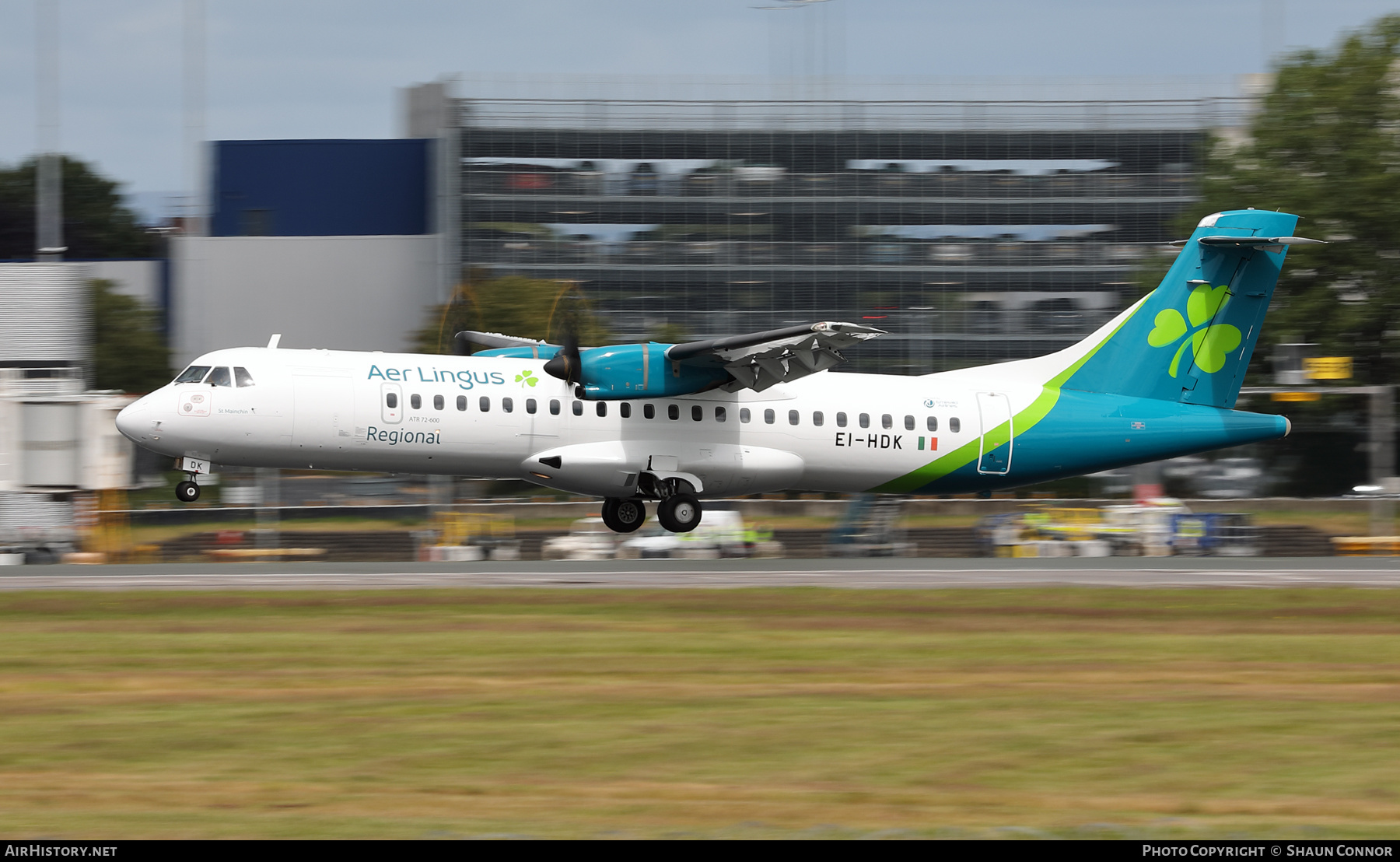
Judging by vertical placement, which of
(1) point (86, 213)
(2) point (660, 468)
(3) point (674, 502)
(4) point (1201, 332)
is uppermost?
(1) point (86, 213)

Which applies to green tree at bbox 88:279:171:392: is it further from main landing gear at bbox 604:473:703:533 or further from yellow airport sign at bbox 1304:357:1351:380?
yellow airport sign at bbox 1304:357:1351:380

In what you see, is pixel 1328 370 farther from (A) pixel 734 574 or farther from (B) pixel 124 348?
(B) pixel 124 348

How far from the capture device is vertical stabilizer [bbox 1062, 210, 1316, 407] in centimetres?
2469

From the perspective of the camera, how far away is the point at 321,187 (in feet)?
198

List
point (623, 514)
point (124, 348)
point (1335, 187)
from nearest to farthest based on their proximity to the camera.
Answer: point (623, 514)
point (1335, 187)
point (124, 348)

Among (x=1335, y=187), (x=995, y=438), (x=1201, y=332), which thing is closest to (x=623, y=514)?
(x=995, y=438)

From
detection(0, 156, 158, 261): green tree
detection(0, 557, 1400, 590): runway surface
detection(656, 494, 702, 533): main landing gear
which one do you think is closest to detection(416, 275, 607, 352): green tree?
detection(0, 557, 1400, 590): runway surface

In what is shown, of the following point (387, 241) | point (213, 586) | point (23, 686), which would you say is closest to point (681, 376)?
point (213, 586)

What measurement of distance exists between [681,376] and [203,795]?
46.9 ft

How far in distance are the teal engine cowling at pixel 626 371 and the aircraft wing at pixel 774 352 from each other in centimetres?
19

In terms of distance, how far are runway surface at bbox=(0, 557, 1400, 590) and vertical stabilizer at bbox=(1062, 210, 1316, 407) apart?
311 centimetres

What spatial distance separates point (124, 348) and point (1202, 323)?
45453 millimetres

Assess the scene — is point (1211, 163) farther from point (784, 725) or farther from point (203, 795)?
point (203, 795)

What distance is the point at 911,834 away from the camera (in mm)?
7738
